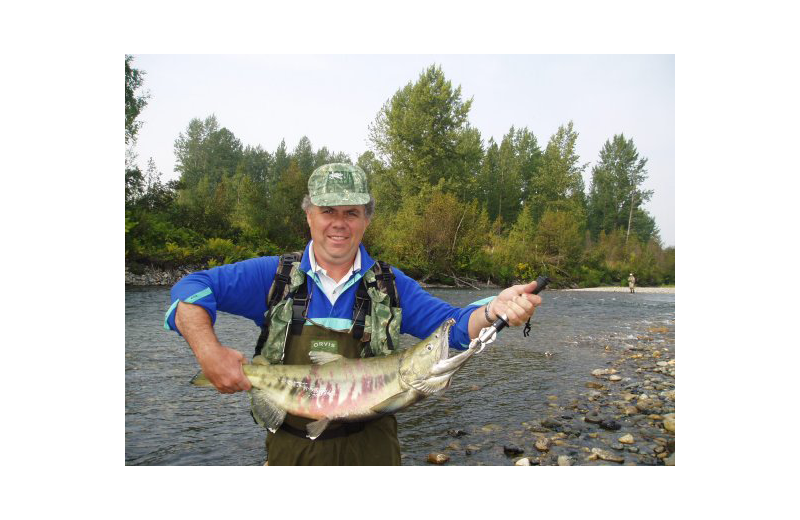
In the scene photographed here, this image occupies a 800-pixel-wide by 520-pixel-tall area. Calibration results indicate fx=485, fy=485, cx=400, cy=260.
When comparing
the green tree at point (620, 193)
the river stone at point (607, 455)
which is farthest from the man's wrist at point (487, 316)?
the green tree at point (620, 193)

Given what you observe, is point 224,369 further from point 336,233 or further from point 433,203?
point 433,203

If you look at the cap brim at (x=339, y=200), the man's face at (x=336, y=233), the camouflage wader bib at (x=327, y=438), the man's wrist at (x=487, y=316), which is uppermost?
the cap brim at (x=339, y=200)

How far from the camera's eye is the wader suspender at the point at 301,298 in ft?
10.5

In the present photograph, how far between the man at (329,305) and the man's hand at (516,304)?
12 millimetres

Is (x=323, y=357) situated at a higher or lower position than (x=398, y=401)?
higher

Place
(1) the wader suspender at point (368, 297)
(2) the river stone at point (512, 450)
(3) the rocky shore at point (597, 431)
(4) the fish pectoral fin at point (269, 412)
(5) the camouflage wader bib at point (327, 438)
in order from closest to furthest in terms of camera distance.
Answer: (4) the fish pectoral fin at point (269, 412)
(5) the camouflage wader bib at point (327, 438)
(1) the wader suspender at point (368, 297)
(3) the rocky shore at point (597, 431)
(2) the river stone at point (512, 450)

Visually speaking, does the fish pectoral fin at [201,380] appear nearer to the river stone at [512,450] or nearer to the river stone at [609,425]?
the river stone at [512,450]

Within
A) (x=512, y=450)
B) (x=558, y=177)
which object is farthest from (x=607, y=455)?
(x=558, y=177)

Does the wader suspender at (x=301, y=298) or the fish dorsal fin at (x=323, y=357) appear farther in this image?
the wader suspender at (x=301, y=298)

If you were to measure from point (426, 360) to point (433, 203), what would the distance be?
112 feet

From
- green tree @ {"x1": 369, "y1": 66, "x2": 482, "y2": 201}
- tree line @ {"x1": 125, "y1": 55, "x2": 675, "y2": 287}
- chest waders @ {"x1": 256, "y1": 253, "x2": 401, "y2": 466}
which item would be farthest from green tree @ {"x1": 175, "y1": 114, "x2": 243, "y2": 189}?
chest waders @ {"x1": 256, "y1": 253, "x2": 401, "y2": 466}

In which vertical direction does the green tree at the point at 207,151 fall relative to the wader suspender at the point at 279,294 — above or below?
above

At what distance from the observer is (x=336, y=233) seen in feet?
10.8
